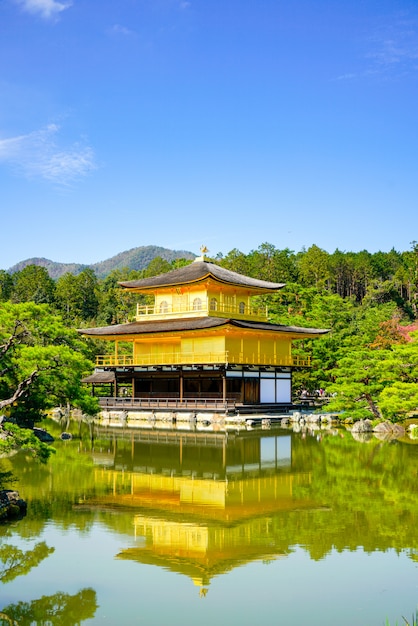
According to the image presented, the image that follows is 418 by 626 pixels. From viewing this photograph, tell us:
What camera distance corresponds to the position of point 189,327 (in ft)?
124

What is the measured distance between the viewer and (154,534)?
11.4 metres

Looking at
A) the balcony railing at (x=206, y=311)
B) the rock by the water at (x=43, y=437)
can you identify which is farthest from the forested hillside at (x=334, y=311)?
the rock by the water at (x=43, y=437)

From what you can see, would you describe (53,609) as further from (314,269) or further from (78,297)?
(78,297)

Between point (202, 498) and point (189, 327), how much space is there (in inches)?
919

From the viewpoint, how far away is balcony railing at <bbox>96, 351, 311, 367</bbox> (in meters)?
37.0

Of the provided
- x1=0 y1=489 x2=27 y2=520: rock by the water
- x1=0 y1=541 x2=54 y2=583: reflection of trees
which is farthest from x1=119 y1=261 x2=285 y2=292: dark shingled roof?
x1=0 y1=541 x2=54 y2=583: reflection of trees

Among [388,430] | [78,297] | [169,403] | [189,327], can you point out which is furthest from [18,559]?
[78,297]

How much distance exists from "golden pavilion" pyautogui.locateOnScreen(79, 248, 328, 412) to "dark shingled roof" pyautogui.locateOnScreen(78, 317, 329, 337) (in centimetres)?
6

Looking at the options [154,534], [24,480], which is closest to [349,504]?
[154,534]

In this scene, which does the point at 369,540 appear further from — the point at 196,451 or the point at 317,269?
the point at 317,269

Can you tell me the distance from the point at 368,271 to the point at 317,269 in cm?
1243

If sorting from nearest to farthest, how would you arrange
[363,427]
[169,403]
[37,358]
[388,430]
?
[37,358] → [388,430] → [363,427] → [169,403]

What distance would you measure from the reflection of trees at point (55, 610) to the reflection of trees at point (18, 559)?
3.36 ft

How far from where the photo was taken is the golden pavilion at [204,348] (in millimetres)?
37406
